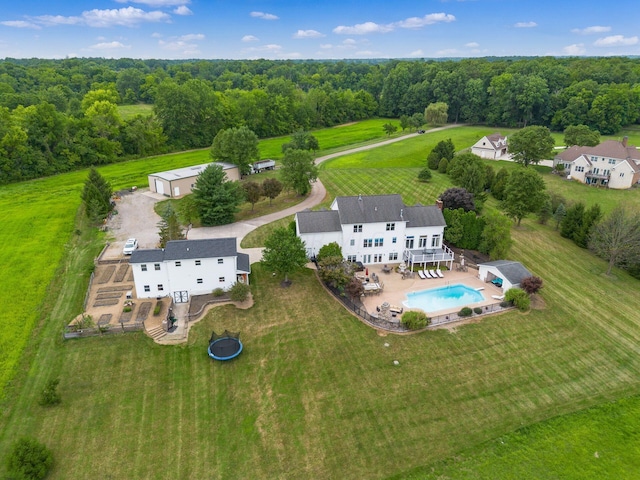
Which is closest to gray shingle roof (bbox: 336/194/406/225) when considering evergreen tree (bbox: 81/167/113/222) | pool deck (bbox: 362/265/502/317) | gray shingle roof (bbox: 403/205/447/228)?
gray shingle roof (bbox: 403/205/447/228)

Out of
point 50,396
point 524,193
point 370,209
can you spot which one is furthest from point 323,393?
point 524,193

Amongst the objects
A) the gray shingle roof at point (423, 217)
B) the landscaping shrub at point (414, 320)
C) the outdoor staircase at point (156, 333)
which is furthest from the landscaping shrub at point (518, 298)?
the outdoor staircase at point (156, 333)

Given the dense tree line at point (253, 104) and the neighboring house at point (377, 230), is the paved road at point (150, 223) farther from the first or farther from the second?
the dense tree line at point (253, 104)

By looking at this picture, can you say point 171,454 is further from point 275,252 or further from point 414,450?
point 275,252

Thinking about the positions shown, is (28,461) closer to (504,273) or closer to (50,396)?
(50,396)

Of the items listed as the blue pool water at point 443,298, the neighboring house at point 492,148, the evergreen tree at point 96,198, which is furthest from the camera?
the neighboring house at point 492,148

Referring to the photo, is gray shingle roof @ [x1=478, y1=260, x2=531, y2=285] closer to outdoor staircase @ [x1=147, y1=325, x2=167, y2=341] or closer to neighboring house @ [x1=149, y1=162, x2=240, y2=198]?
outdoor staircase @ [x1=147, y1=325, x2=167, y2=341]
